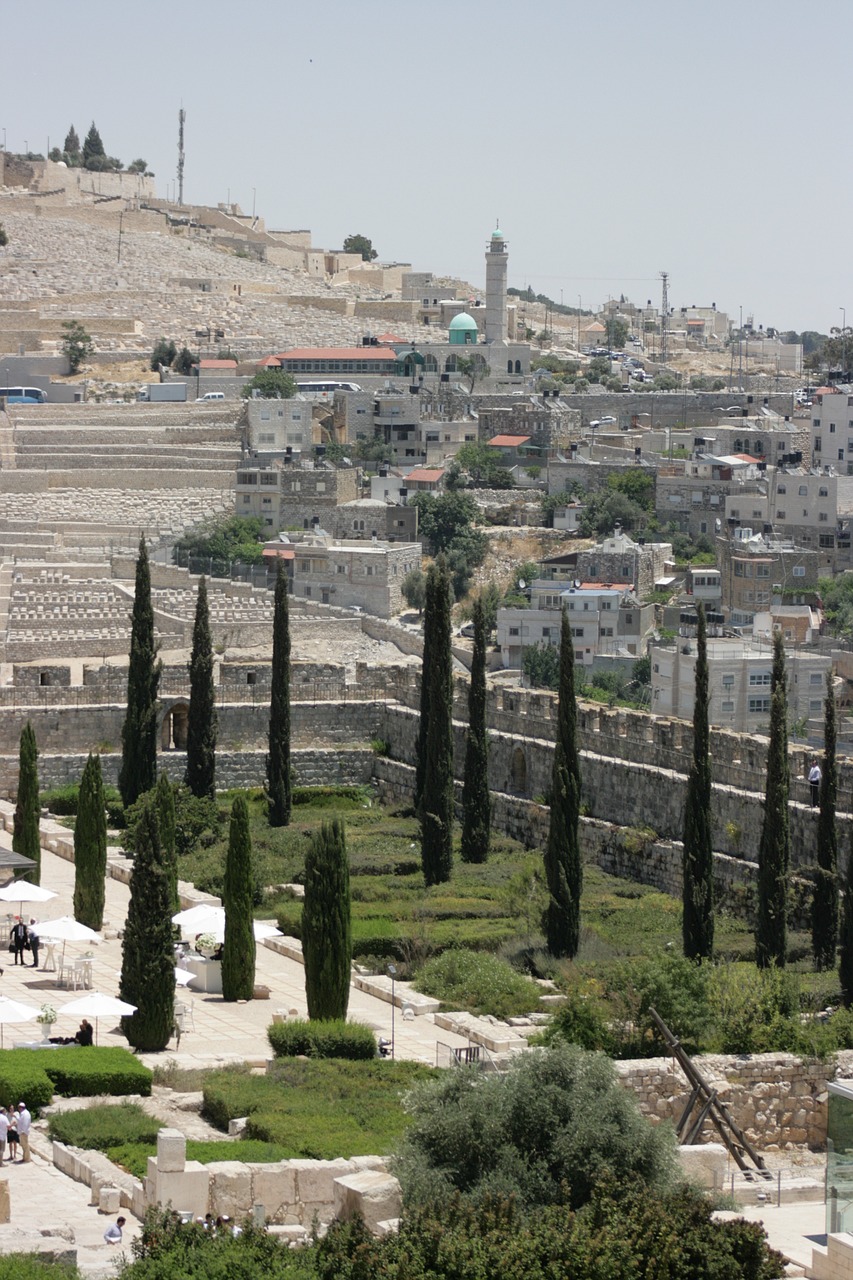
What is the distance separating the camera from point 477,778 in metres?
37.9

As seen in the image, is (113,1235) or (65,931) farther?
(65,931)

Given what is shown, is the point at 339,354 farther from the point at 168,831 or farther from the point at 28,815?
the point at 168,831

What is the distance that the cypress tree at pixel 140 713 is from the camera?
3962 centimetres

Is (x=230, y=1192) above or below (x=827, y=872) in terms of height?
below

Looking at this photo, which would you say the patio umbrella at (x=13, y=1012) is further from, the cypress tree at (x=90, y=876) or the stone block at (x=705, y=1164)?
the stone block at (x=705, y=1164)

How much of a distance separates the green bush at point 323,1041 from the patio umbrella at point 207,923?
379 cm

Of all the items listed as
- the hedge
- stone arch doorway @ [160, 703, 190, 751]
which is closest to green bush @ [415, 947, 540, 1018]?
the hedge

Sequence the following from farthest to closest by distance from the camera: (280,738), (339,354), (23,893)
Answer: (339,354), (280,738), (23,893)

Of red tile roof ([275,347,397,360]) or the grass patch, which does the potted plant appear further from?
red tile roof ([275,347,397,360])

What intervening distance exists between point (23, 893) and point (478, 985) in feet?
18.6

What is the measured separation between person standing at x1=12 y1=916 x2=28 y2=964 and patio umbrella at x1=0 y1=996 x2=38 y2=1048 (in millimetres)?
4175

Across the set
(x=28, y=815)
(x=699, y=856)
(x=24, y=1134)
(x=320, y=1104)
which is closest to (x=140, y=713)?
(x=28, y=815)

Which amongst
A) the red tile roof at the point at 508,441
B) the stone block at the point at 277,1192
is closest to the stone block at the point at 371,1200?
the stone block at the point at 277,1192

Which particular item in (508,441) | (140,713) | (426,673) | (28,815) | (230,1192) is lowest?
(230,1192)
